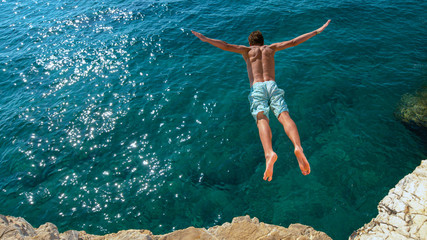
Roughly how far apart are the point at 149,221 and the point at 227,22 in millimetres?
13745

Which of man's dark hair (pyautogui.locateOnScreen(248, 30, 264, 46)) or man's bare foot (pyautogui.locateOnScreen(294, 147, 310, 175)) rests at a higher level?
man's dark hair (pyautogui.locateOnScreen(248, 30, 264, 46))

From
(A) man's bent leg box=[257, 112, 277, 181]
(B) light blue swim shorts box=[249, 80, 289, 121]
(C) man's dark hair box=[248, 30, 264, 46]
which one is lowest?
(A) man's bent leg box=[257, 112, 277, 181]

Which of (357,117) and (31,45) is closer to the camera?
(357,117)

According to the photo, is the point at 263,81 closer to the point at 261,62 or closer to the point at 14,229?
the point at 261,62

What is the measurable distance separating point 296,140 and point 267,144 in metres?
0.68

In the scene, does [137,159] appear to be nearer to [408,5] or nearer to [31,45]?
[31,45]

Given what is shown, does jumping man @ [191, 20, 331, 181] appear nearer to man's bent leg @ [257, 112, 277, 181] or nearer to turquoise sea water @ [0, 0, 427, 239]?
man's bent leg @ [257, 112, 277, 181]

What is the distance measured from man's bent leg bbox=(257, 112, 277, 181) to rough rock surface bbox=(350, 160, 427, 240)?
2741 mm

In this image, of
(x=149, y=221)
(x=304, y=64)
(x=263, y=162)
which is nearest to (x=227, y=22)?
(x=304, y=64)

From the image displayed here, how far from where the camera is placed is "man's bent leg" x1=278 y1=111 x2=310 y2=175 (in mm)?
5411

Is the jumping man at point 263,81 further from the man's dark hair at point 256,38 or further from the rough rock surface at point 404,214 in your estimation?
the rough rock surface at point 404,214

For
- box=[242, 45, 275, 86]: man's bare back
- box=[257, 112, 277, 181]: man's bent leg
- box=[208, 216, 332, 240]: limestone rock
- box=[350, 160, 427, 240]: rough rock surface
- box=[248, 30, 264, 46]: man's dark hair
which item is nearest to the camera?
box=[350, 160, 427, 240]: rough rock surface

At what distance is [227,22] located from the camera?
54.4ft

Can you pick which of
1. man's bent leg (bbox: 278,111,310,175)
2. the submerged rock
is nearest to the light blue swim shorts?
man's bent leg (bbox: 278,111,310,175)
